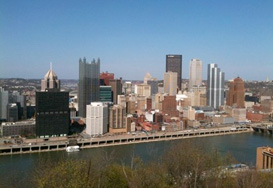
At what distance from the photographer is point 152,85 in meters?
32.3

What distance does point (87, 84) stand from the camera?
18391mm

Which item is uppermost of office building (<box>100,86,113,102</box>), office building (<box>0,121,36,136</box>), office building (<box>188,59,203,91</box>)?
office building (<box>188,59,203,91</box>)

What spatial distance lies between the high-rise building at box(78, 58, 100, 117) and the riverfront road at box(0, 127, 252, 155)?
17.5 feet

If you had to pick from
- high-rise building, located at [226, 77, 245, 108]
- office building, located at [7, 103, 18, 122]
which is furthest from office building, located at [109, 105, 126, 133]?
high-rise building, located at [226, 77, 245, 108]

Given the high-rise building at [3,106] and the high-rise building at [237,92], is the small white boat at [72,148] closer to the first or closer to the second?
the high-rise building at [3,106]

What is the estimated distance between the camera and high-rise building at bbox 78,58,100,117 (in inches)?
707

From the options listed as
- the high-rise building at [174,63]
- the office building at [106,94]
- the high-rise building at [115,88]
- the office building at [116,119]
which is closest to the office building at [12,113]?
the office building at [116,119]

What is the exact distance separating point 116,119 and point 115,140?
1439 mm

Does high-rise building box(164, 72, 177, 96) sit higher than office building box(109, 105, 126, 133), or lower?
higher

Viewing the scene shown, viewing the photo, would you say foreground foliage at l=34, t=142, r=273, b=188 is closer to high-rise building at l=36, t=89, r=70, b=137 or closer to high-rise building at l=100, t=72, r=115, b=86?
high-rise building at l=36, t=89, r=70, b=137

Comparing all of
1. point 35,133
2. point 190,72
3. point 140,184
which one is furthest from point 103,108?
point 190,72

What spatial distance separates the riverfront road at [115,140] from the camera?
1071 cm

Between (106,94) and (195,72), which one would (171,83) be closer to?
(195,72)

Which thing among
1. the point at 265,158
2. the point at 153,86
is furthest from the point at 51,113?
the point at 153,86
